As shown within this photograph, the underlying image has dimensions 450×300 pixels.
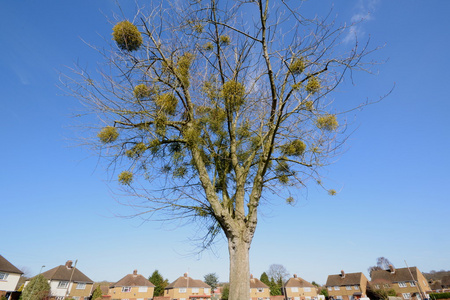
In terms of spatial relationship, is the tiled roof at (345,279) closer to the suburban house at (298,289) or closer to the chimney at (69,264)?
the suburban house at (298,289)

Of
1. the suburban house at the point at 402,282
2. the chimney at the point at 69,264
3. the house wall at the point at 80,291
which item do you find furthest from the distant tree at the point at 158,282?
the suburban house at the point at 402,282

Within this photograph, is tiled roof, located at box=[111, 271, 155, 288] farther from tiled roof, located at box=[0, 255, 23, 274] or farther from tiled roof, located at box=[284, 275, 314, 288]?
tiled roof, located at box=[284, 275, 314, 288]

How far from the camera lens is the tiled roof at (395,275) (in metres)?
43.0

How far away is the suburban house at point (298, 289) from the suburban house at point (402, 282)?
12.4m

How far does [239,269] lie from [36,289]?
33600 millimetres

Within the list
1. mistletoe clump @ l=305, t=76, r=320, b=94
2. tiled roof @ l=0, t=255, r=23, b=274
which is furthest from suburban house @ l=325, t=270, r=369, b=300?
tiled roof @ l=0, t=255, r=23, b=274

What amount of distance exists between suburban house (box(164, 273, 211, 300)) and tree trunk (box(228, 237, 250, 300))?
4577cm

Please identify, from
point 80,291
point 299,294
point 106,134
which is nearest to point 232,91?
point 106,134

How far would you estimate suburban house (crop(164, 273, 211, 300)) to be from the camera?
1677 inches

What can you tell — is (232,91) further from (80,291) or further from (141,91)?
(80,291)

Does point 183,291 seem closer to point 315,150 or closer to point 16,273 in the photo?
point 16,273

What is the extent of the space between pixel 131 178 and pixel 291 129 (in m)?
3.74

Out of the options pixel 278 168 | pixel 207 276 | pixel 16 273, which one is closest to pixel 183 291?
pixel 207 276

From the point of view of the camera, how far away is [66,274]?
3372cm
